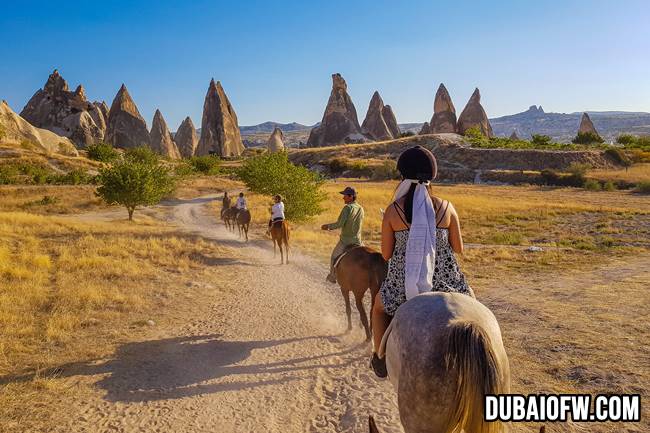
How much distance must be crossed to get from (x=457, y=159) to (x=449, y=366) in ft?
225

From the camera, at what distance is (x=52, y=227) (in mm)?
19484

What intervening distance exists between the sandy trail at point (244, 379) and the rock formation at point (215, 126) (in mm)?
89699

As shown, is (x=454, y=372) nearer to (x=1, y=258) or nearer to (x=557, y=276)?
(x=557, y=276)

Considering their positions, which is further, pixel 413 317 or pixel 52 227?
pixel 52 227

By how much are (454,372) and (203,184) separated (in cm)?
4686

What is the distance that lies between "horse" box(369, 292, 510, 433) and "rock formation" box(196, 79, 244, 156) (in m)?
94.9

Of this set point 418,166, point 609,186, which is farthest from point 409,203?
point 609,186

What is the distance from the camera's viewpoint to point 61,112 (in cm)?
7481

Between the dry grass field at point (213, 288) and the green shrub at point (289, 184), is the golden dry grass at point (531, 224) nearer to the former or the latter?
the dry grass field at point (213, 288)

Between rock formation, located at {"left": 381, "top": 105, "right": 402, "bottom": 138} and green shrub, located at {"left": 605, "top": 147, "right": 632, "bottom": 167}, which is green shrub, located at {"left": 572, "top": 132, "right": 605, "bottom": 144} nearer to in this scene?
green shrub, located at {"left": 605, "top": 147, "right": 632, "bottom": 167}

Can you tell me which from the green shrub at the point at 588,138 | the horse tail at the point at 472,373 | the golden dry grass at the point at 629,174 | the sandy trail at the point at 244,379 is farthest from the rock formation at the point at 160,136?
the horse tail at the point at 472,373

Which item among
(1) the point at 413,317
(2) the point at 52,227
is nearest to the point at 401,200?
(1) the point at 413,317

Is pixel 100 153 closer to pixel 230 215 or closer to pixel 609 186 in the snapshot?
pixel 230 215

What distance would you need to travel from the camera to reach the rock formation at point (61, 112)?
73.4 metres
